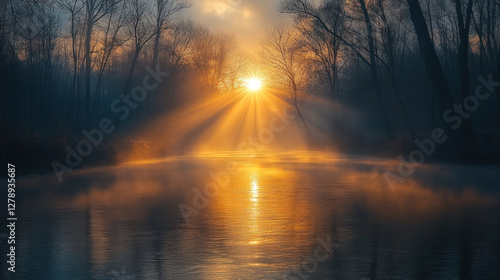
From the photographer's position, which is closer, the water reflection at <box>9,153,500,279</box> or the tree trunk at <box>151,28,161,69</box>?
the water reflection at <box>9,153,500,279</box>

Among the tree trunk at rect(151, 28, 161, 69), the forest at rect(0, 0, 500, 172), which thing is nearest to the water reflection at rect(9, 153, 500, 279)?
the forest at rect(0, 0, 500, 172)

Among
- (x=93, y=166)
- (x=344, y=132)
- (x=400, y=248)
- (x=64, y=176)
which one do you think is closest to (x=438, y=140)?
(x=344, y=132)

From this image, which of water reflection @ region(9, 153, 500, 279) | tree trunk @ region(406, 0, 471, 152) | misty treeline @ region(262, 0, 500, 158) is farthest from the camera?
misty treeline @ region(262, 0, 500, 158)

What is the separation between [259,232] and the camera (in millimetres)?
9922

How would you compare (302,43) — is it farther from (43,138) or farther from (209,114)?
(43,138)

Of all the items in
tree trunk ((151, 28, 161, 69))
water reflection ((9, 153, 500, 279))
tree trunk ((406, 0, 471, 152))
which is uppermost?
tree trunk ((151, 28, 161, 69))

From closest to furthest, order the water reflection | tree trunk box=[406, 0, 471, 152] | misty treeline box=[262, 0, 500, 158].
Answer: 1. the water reflection
2. tree trunk box=[406, 0, 471, 152]
3. misty treeline box=[262, 0, 500, 158]

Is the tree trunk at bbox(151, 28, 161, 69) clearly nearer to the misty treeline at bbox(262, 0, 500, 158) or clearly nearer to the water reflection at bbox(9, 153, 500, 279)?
the misty treeline at bbox(262, 0, 500, 158)

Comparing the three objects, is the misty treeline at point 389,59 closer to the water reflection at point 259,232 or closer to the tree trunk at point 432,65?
the tree trunk at point 432,65

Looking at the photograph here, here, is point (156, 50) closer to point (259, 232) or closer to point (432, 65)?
point (432, 65)

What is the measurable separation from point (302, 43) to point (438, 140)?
89.9ft

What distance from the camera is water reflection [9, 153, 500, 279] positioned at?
707cm

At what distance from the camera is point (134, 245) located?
8.62 meters

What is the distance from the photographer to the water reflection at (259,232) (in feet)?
23.2
